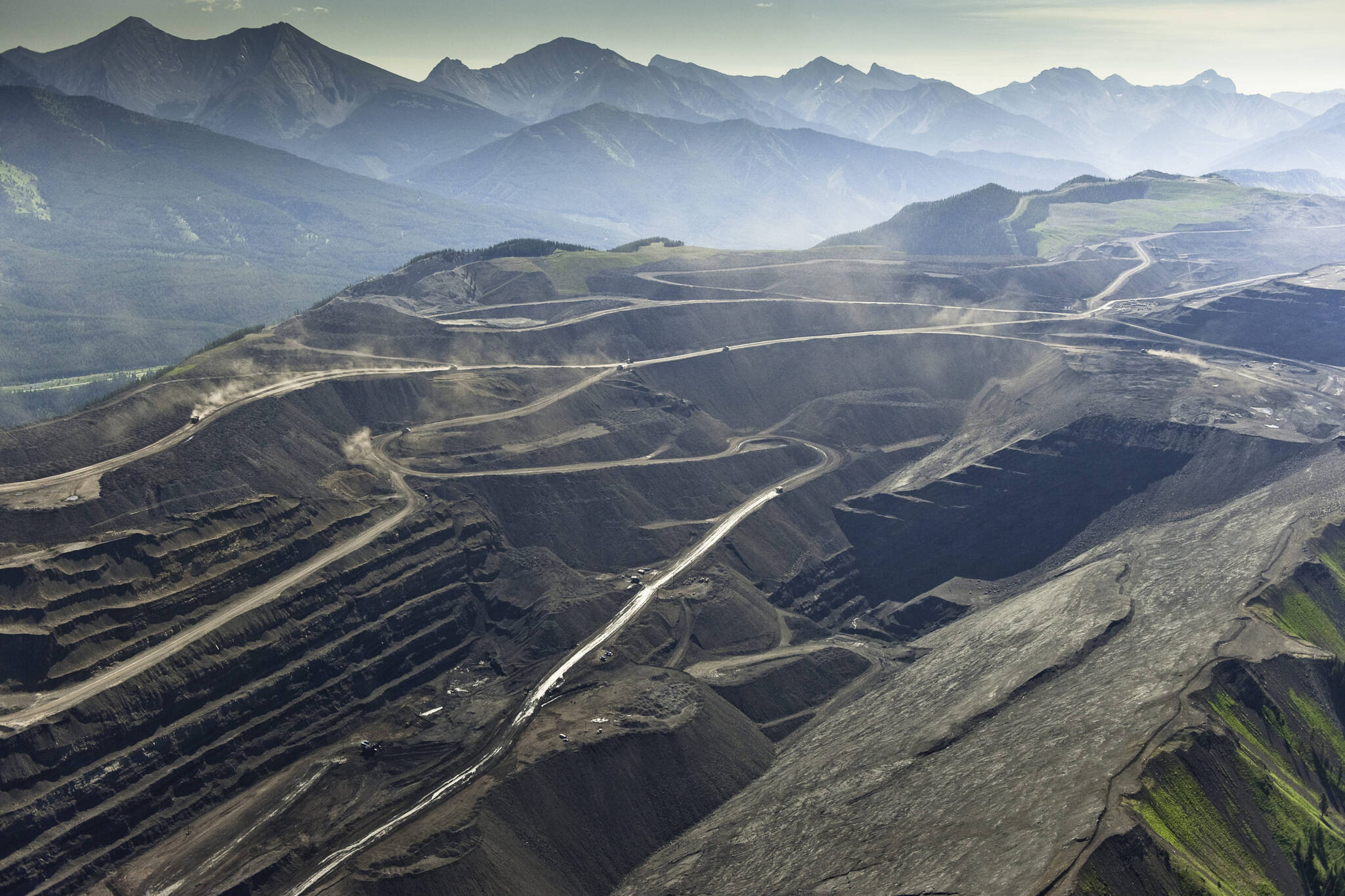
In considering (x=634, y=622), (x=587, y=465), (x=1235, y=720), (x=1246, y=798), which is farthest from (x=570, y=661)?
(x=1246, y=798)

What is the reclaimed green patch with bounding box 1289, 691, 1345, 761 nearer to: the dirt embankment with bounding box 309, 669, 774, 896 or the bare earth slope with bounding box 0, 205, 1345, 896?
the bare earth slope with bounding box 0, 205, 1345, 896

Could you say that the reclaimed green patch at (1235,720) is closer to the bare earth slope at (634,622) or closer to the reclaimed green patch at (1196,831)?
the bare earth slope at (634,622)

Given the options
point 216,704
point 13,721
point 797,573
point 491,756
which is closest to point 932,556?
point 797,573

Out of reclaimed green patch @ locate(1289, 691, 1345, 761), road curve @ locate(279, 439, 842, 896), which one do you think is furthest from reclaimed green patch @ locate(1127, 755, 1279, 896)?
road curve @ locate(279, 439, 842, 896)

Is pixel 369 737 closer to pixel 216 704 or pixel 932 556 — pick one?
pixel 216 704

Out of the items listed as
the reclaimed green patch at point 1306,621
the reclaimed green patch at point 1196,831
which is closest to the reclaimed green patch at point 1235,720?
the reclaimed green patch at point 1196,831

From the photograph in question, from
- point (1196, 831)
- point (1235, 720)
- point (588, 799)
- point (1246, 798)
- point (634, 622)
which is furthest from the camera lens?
point (634, 622)

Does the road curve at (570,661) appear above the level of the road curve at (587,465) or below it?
below

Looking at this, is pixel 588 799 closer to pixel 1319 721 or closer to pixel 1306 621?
pixel 1319 721

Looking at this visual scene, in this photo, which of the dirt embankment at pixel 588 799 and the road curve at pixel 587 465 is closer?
the dirt embankment at pixel 588 799
